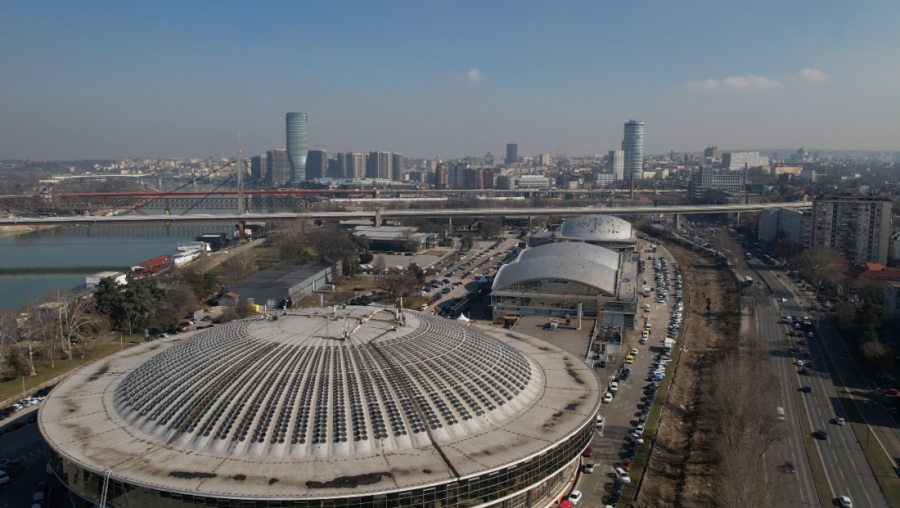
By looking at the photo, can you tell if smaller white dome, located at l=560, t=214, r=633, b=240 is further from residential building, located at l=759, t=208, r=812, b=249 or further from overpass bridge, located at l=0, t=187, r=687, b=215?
overpass bridge, located at l=0, t=187, r=687, b=215

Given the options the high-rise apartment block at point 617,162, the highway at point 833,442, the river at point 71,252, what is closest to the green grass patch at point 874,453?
the highway at point 833,442

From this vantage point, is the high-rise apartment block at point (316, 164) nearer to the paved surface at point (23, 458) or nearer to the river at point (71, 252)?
the river at point (71, 252)

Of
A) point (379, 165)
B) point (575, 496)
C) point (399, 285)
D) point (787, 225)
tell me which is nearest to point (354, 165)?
point (379, 165)

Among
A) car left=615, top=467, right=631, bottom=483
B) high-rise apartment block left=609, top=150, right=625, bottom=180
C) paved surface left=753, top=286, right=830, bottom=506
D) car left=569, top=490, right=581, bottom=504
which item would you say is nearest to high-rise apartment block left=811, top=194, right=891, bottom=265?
paved surface left=753, top=286, right=830, bottom=506

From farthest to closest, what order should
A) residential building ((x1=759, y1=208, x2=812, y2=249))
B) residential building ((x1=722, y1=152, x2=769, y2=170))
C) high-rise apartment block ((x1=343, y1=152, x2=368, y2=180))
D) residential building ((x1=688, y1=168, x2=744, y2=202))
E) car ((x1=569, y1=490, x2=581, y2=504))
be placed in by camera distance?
high-rise apartment block ((x1=343, y1=152, x2=368, y2=180)) → residential building ((x1=722, y1=152, x2=769, y2=170)) → residential building ((x1=688, y1=168, x2=744, y2=202)) → residential building ((x1=759, y1=208, x2=812, y2=249)) → car ((x1=569, y1=490, x2=581, y2=504))

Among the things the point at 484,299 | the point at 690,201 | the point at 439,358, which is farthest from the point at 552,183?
the point at 439,358

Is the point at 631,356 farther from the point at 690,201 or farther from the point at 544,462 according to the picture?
the point at 690,201
